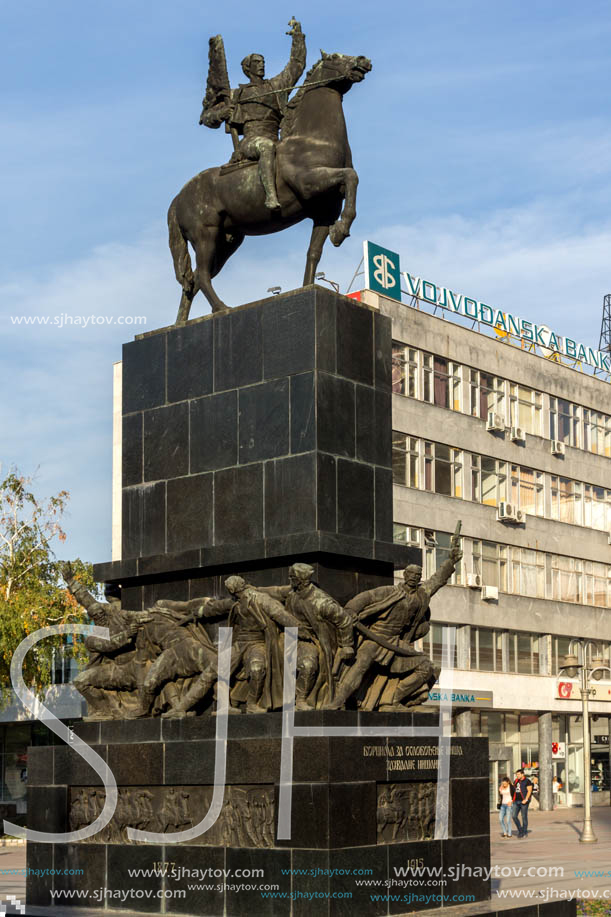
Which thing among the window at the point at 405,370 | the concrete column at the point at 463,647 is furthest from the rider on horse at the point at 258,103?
the concrete column at the point at 463,647

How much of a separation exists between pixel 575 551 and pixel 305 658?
163 feet

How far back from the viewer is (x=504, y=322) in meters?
59.4

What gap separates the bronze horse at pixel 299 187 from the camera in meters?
15.1

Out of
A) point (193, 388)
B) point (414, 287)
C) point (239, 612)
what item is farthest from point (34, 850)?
point (414, 287)

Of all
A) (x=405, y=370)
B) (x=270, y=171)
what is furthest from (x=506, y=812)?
(x=270, y=171)

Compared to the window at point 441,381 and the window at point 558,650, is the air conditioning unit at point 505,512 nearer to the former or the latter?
the window at point 441,381

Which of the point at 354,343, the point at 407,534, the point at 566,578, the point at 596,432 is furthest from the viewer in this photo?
the point at 596,432

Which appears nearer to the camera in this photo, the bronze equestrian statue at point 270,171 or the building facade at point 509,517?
the bronze equestrian statue at point 270,171

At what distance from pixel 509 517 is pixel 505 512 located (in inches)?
11.4

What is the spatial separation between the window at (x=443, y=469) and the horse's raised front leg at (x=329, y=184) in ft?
123

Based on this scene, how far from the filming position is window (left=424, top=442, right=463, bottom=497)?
52531 millimetres

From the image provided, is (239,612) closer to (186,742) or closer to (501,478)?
(186,742)

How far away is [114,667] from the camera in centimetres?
1478

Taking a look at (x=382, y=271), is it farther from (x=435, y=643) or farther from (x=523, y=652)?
(x=523, y=652)
